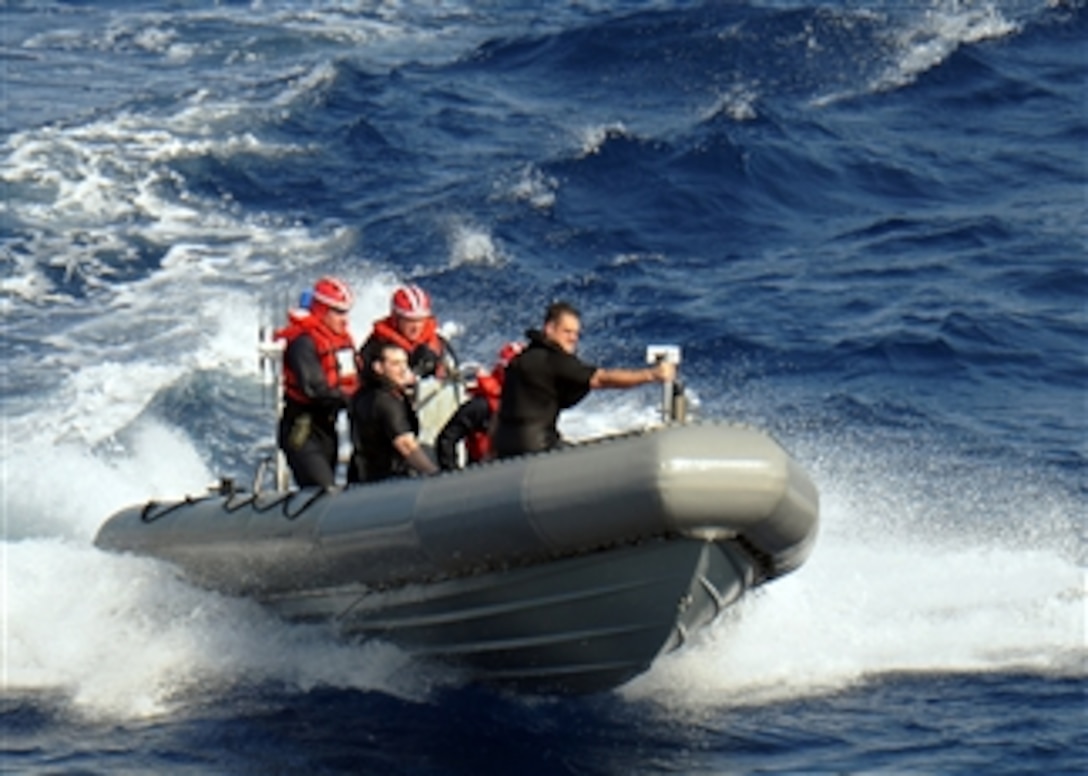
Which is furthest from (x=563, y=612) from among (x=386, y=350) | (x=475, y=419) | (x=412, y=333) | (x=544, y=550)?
(x=412, y=333)

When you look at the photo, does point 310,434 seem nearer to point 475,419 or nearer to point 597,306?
point 475,419

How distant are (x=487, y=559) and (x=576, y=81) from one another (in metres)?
13.4

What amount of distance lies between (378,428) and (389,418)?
0.15 meters

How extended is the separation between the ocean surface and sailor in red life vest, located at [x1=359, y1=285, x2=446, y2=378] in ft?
4.21

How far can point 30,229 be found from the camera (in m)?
18.4

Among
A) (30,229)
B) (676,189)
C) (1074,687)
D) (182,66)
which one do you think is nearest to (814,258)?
(676,189)

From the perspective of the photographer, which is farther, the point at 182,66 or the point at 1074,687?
the point at 182,66

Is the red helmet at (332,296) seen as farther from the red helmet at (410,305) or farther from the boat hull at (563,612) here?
the boat hull at (563,612)

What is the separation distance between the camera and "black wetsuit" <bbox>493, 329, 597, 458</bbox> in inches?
367

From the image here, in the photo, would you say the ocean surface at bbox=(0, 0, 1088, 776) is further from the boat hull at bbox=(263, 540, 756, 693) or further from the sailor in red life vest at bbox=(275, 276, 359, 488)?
the sailor in red life vest at bbox=(275, 276, 359, 488)

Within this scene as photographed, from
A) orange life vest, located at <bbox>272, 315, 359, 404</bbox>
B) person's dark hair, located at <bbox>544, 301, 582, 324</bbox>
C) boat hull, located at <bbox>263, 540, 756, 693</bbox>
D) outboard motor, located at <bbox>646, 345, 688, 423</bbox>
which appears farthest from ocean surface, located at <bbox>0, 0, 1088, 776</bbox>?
person's dark hair, located at <bbox>544, 301, 582, 324</bbox>

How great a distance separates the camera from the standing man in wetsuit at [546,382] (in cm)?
926

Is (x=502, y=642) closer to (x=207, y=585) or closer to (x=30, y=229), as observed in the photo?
(x=207, y=585)

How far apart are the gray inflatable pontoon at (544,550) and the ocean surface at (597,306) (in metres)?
0.31
